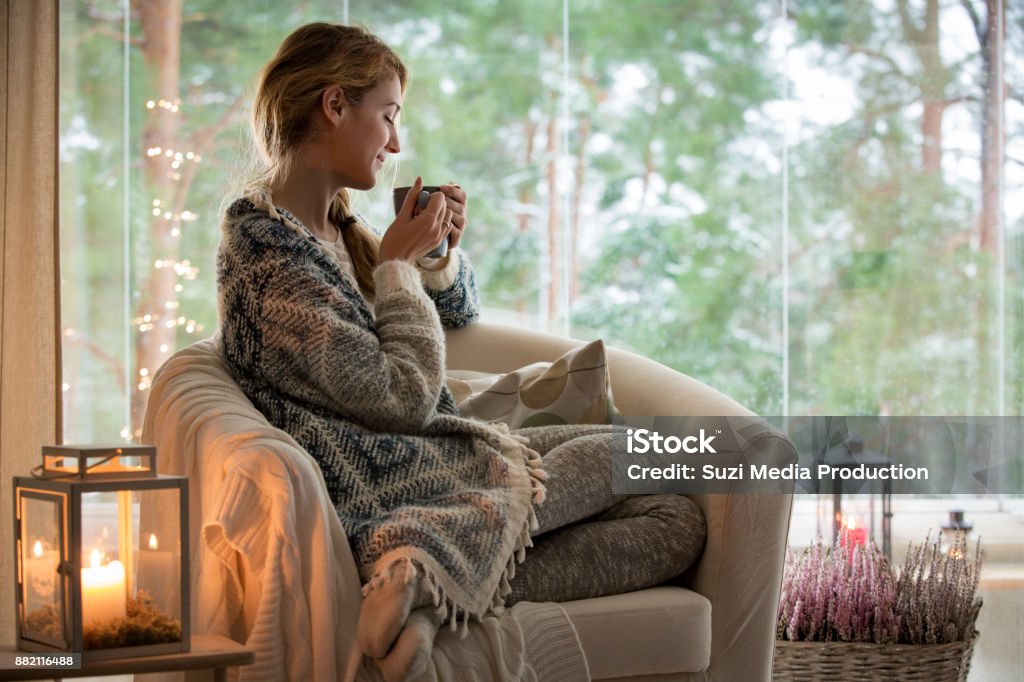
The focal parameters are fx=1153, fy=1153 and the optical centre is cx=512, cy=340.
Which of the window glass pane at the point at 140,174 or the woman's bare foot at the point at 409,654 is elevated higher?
the window glass pane at the point at 140,174

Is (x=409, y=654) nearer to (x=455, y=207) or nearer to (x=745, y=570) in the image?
(x=745, y=570)

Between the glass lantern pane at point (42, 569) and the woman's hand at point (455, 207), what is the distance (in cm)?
80

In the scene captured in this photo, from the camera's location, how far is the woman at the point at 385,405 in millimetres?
1503

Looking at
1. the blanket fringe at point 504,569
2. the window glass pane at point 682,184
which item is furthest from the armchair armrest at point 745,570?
the window glass pane at point 682,184

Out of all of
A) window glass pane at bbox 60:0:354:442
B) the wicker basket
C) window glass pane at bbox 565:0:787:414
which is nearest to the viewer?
→ the wicker basket

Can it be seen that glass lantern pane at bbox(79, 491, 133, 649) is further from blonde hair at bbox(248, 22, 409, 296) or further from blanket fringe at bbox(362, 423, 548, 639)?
blonde hair at bbox(248, 22, 409, 296)

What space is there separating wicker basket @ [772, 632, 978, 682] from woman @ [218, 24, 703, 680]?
0.45m

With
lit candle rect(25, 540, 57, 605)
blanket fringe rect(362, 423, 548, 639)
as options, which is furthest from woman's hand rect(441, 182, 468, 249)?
lit candle rect(25, 540, 57, 605)

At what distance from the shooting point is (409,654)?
4.34 feet

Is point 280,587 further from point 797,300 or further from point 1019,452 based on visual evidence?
point 1019,452

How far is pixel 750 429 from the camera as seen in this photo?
176 centimetres

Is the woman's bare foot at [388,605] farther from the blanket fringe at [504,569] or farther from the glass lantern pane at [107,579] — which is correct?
the glass lantern pane at [107,579]

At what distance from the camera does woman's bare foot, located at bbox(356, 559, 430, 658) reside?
1343 mm

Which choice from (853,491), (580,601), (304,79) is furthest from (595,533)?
(853,491)
